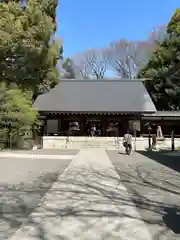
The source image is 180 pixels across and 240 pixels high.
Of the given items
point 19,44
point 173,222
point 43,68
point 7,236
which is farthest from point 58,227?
point 43,68

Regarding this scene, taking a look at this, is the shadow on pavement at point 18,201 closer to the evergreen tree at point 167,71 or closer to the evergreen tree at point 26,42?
the evergreen tree at point 26,42

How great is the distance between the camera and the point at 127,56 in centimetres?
4894

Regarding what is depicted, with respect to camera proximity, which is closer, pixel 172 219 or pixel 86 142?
pixel 172 219

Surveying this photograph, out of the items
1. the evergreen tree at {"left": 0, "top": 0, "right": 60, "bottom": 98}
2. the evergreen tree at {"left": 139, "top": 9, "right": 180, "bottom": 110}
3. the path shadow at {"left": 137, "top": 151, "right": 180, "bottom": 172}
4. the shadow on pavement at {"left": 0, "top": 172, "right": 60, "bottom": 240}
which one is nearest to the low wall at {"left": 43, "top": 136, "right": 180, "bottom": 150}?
the evergreen tree at {"left": 0, "top": 0, "right": 60, "bottom": 98}

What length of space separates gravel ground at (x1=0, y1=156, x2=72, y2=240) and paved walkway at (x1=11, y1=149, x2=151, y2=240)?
0.20 metres

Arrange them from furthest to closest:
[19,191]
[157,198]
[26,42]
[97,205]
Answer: [26,42] < [19,191] < [157,198] < [97,205]

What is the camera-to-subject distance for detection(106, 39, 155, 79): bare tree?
4812cm

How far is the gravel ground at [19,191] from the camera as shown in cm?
510

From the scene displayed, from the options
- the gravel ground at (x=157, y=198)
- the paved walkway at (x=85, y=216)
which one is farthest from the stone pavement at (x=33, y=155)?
the paved walkway at (x=85, y=216)

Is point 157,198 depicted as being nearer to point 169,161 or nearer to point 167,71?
point 169,161

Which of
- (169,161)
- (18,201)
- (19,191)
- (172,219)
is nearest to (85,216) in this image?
(172,219)

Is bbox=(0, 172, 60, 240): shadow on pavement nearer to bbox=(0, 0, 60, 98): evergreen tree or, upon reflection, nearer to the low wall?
bbox=(0, 0, 60, 98): evergreen tree

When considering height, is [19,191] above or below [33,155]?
below

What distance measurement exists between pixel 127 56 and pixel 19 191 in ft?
142
